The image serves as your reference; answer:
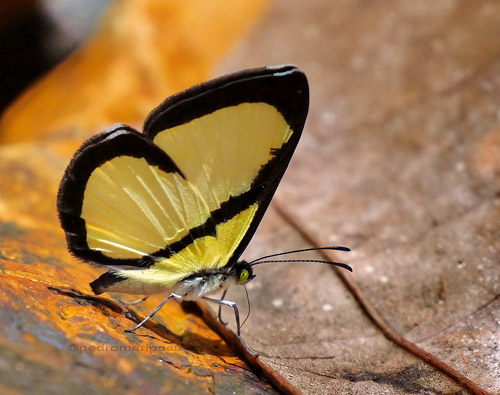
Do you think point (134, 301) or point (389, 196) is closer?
point (134, 301)

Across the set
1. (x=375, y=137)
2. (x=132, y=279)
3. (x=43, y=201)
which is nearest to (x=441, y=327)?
(x=132, y=279)

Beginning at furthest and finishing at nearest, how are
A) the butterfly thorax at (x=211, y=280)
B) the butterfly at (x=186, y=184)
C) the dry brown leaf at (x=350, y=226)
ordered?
the butterfly thorax at (x=211, y=280)
the butterfly at (x=186, y=184)
the dry brown leaf at (x=350, y=226)

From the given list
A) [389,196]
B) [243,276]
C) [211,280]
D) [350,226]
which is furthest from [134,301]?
[389,196]

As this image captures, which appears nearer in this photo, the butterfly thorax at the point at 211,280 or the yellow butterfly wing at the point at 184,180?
the yellow butterfly wing at the point at 184,180

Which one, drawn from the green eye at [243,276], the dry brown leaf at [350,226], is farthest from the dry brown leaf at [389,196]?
the green eye at [243,276]

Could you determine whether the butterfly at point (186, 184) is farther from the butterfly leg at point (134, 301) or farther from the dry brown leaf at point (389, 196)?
the dry brown leaf at point (389, 196)

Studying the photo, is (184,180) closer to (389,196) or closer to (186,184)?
(186,184)

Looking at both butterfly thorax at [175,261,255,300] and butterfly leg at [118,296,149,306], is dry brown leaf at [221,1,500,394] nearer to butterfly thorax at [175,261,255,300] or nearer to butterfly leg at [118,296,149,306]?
butterfly thorax at [175,261,255,300]
